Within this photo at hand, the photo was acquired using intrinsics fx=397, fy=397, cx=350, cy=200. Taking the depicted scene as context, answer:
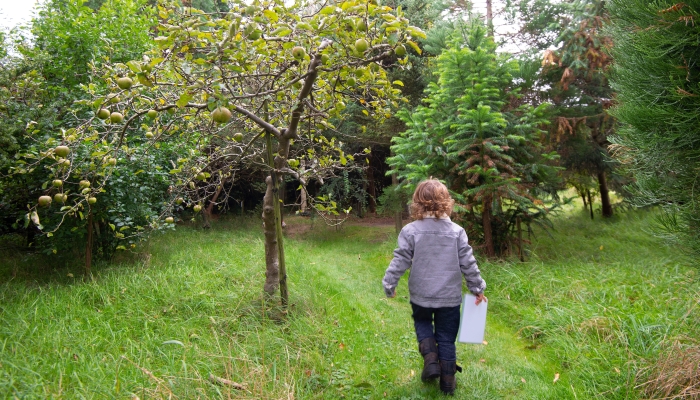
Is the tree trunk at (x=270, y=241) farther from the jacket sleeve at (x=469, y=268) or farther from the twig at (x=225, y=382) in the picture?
the jacket sleeve at (x=469, y=268)

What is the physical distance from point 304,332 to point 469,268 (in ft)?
4.89

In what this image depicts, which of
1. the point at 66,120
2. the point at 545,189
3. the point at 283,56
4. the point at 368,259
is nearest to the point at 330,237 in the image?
the point at 368,259

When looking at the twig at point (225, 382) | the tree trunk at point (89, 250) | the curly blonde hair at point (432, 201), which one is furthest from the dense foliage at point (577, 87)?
the tree trunk at point (89, 250)

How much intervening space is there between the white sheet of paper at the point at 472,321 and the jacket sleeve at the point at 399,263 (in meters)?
0.48

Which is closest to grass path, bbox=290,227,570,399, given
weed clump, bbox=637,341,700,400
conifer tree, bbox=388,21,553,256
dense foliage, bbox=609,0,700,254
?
weed clump, bbox=637,341,700,400

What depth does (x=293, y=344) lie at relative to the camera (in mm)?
3176

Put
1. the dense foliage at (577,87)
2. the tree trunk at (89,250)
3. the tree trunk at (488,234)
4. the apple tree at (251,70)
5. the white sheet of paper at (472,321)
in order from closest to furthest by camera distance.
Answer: the apple tree at (251,70), the white sheet of paper at (472,321), the tree trunk at (89,250), the tree trunk at (488,234), the dense foliage at (577,87)

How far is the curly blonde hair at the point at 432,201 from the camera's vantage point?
2.80 metres

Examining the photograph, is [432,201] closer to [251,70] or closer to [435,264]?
[435,264]

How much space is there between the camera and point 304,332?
334cm

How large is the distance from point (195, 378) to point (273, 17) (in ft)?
7.21

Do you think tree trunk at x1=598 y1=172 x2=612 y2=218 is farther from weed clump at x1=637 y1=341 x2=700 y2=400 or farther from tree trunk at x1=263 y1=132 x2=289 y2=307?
tree trunk at x1=263 y1=132 x2=289 y2=307

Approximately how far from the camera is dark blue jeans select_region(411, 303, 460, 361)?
2.80 meters

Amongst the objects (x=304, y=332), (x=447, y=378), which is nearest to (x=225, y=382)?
(x=304, y=332)
